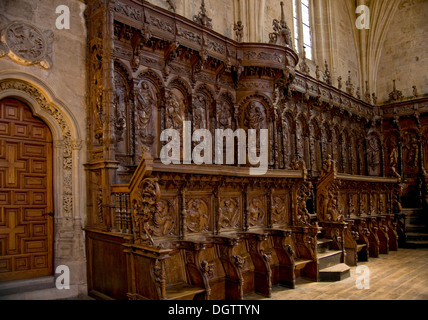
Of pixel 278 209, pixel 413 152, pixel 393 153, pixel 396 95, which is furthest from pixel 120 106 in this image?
pixel 396 95

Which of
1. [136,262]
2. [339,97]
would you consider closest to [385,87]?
[339,97]

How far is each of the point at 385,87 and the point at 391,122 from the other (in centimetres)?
195

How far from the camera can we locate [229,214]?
5395 mm

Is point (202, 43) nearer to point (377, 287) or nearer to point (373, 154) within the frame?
point (377, 287)

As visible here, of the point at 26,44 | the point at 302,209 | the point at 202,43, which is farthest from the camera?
the point at 202,43

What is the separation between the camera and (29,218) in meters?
4.89

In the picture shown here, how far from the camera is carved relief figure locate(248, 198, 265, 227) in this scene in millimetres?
5688

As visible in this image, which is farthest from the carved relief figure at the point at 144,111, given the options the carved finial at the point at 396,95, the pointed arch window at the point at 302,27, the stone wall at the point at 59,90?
the carved finial at the point at 396,95

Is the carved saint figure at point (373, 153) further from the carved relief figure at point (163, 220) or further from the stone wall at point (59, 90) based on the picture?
the stone wall at point (59, 90)

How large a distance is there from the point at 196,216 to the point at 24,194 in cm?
235

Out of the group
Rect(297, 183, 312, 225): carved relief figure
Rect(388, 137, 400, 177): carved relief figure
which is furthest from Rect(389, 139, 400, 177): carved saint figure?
Rect(297, 183, 312, 225): carved relief figure

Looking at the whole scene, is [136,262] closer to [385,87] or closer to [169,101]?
[169,101]

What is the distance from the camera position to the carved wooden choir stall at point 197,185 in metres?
4.42

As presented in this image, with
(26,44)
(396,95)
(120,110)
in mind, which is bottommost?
(120,110)
